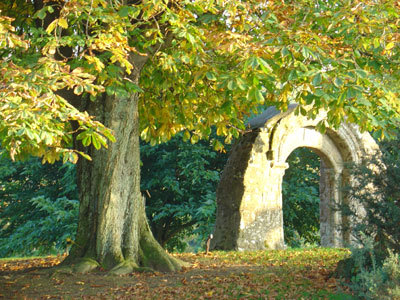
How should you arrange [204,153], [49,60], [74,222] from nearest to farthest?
[49,60] < [74,222] < [204,153]

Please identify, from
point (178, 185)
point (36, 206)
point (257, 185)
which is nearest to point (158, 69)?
point (257, 185)

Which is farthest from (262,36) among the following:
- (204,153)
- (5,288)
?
(204,153)

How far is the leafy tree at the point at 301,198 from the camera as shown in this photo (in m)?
19.0

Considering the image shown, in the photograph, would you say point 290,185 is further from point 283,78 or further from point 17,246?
point 283,78

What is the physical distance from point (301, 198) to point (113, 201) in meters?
11.1

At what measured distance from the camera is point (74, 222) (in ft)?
53.1

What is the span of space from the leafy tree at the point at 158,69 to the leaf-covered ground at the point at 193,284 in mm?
517

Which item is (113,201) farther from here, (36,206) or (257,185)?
(36,206)

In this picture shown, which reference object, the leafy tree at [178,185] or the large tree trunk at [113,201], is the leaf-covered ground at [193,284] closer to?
the large tree trunk at [113,201]

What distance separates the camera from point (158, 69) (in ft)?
32.9

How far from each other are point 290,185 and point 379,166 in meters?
11.2

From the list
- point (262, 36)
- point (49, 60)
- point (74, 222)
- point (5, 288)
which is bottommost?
point (5, 288)

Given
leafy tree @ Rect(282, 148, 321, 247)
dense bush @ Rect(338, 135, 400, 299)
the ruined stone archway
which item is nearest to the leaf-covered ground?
dense bush @ Rect(338, 135, 400, 299)

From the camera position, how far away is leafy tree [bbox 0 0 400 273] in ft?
23.5
